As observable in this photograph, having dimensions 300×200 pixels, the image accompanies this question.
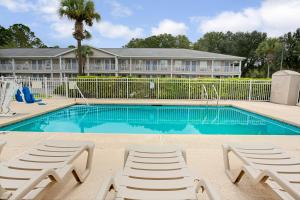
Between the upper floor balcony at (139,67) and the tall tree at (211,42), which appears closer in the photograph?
the upper floor balcony at (139,67)

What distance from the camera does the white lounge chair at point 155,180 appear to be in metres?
1.64

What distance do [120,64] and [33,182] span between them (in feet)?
90.1

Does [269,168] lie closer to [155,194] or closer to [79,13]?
[155,194]

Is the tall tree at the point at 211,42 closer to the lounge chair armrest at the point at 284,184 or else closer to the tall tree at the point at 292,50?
the tall tree at the point at 292,50

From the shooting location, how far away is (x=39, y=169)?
7.17 ft

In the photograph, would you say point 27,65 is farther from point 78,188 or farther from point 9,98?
point 78,188

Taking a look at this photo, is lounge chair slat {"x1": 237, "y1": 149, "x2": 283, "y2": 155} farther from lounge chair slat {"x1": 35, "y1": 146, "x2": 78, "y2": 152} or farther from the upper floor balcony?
the upper floor balcony

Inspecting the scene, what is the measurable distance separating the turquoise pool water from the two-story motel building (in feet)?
55.6

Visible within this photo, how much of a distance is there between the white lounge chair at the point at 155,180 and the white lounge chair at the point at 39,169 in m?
0.57

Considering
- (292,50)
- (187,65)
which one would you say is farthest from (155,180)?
(292,50)

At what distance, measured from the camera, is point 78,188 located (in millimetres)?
2510

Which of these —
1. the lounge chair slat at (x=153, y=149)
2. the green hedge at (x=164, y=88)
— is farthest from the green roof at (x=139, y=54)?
the lounge chair slat at (x=153, y=149)

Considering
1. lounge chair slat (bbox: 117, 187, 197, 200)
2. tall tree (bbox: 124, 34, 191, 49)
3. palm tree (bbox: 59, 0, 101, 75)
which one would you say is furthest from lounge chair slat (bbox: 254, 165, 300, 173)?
tall tree (bbox: 124, 34, 191, 49)

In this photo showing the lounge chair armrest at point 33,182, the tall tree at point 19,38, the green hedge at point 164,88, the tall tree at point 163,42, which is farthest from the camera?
the tall tree at point 163,42
